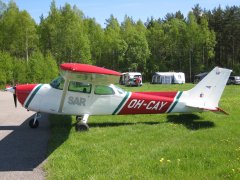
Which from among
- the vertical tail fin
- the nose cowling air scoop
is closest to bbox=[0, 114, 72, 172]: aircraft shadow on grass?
the nose cowling air scoop

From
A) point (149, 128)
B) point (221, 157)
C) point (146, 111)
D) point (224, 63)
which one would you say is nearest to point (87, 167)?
point (221, 157)

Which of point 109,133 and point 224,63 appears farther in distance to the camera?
point 224,63

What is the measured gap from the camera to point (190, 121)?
41.5 ft

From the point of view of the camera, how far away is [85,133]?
11.0 meters

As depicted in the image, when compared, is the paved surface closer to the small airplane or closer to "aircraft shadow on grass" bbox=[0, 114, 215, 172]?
"aircraft shadow on grass" bbox=[0, 114, 215, 172]

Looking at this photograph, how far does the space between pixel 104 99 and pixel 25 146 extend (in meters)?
3.54

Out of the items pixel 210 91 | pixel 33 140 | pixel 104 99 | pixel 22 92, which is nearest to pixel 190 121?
pixel 210 91

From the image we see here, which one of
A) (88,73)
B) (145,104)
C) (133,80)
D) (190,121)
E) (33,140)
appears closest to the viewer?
(88,73)

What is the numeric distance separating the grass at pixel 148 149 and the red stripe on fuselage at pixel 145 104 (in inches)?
19.5

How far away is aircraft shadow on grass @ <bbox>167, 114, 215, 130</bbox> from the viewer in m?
11.7

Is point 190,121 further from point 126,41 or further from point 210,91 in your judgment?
point 126,41

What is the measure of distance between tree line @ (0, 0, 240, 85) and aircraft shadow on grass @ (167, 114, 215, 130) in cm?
4448

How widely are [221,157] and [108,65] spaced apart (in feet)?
227

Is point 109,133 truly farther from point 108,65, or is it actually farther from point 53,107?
point 108,65
